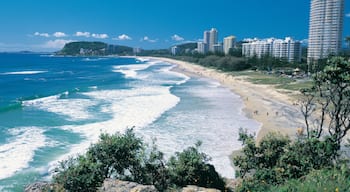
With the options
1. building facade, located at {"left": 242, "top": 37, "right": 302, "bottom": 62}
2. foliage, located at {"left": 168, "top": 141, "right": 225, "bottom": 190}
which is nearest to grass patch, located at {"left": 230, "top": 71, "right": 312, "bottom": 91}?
foliage, located at {"left": 168, "top": 141, "right": 225, "bottom": 190}

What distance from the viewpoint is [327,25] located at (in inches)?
3952

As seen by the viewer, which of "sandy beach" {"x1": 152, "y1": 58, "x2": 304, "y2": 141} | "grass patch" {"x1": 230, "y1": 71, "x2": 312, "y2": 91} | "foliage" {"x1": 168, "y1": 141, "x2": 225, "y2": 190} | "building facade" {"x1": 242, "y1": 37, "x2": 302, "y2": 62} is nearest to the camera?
"foliage" {"x1": 168, "y1": 141, "x2": 225, "y2": 190}

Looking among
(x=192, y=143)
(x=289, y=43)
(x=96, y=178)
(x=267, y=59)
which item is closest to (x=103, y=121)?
(x=192, y=143)

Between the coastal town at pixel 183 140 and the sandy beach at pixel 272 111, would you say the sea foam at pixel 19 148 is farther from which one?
the sandy beach at pixel 272 111

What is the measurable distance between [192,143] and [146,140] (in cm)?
298

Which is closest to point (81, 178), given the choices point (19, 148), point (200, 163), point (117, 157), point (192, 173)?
point (117, 157)

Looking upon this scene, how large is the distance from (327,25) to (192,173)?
105 metres

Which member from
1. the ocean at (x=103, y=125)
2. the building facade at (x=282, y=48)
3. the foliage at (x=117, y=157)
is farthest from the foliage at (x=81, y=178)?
the building facade at (x=282, y=48)

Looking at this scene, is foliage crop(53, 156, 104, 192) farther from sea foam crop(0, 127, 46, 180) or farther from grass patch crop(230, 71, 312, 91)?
grass patch crop(230, 71, 312, 91)

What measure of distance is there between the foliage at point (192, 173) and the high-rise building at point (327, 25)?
9674 centimetres

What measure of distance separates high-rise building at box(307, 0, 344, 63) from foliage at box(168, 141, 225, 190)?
317 ft

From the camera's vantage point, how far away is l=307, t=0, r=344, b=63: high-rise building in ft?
323

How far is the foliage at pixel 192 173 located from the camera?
357 inches

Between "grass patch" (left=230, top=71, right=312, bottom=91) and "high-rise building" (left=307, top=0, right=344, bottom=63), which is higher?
"high-rise building" (left=307, top=0, right=344, bottom=63)
